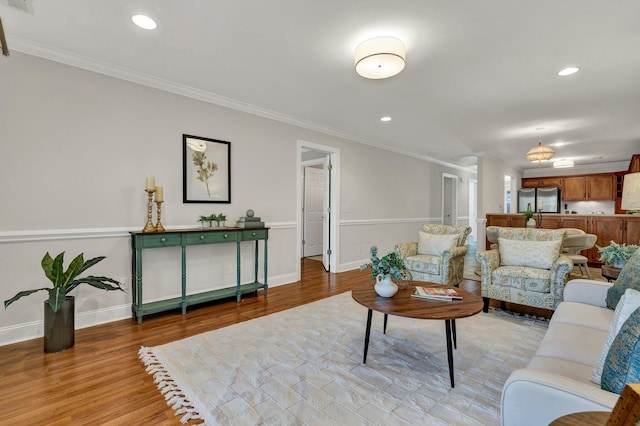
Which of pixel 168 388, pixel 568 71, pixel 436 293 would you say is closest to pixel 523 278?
pixel 436 293

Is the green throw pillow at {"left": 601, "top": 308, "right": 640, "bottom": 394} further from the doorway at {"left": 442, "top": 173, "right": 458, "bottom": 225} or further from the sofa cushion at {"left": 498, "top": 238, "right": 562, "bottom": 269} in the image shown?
the doorway at {"left": 442, "top": 173, "right": 458, "bottom": 225}

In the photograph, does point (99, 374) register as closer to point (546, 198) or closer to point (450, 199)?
point (450, 199)

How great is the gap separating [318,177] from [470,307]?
519 cm

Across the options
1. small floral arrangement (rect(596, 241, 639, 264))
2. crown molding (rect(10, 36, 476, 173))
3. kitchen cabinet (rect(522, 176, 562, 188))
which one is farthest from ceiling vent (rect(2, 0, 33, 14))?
kitchen cabinet (rect(522, 176, 562, 188))

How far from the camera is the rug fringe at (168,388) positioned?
5.43ft

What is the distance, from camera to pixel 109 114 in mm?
2895

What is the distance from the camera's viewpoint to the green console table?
9.47 feet

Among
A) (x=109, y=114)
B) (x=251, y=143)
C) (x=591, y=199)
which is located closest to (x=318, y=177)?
(x=251, y=143)

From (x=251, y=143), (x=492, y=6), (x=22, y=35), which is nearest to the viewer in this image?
(x=492, y=6)

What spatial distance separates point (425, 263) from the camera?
3809 mm

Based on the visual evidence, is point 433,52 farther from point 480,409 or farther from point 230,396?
point 230,396

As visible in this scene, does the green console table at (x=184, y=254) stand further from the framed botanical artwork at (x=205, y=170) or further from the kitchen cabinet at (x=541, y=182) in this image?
the kitchen cabinet at (x=541, y=182)

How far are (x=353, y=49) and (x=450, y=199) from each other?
7.16 m

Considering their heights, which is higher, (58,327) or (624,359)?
(624,359)
